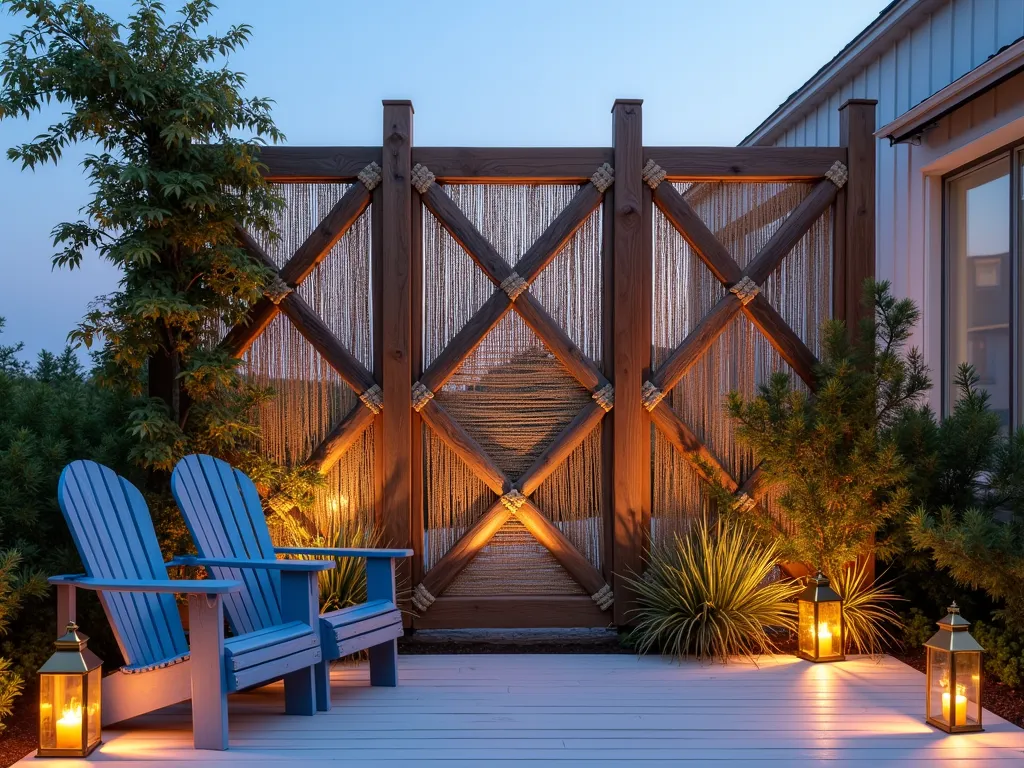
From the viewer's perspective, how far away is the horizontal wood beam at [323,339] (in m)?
4.54

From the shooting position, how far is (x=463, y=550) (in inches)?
180

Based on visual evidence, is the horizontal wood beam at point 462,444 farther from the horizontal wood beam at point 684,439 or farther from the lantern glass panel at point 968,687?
the lantern glass panel at point 968,687

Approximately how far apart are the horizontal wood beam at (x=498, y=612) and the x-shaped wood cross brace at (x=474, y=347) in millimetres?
97

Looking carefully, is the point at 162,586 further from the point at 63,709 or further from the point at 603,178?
the point at 603,178

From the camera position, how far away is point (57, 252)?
13.1 feet

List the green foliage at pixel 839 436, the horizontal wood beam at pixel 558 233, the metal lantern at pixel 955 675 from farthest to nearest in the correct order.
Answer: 1. the horizontal wood beam at pixel 558 233
2. the green foliage at pixel 839 436
3. the metal lantern at pixel 955 675

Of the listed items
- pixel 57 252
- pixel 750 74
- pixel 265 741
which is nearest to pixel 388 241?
pixel 57 252

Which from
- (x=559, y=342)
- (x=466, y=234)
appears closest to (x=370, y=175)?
(x=466, y=234)

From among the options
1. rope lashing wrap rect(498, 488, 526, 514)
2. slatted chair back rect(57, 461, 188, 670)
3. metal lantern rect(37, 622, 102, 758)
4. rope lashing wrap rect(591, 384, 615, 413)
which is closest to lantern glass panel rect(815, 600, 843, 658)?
rope lashing wrap rect(591, 384, 615, 413)

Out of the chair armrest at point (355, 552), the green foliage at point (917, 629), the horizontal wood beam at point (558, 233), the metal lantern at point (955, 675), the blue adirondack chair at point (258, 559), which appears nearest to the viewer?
the metal lantern at point (955, 675)

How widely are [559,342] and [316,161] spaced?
5.24ft

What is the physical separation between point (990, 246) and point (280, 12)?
6992 mm

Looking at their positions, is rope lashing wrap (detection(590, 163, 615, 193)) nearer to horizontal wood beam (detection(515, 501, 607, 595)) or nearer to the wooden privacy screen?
the wooden privacy screen

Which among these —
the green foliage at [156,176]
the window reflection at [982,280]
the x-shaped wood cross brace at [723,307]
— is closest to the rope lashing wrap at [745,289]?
the x-shaped wood cross brace at [723,307]
